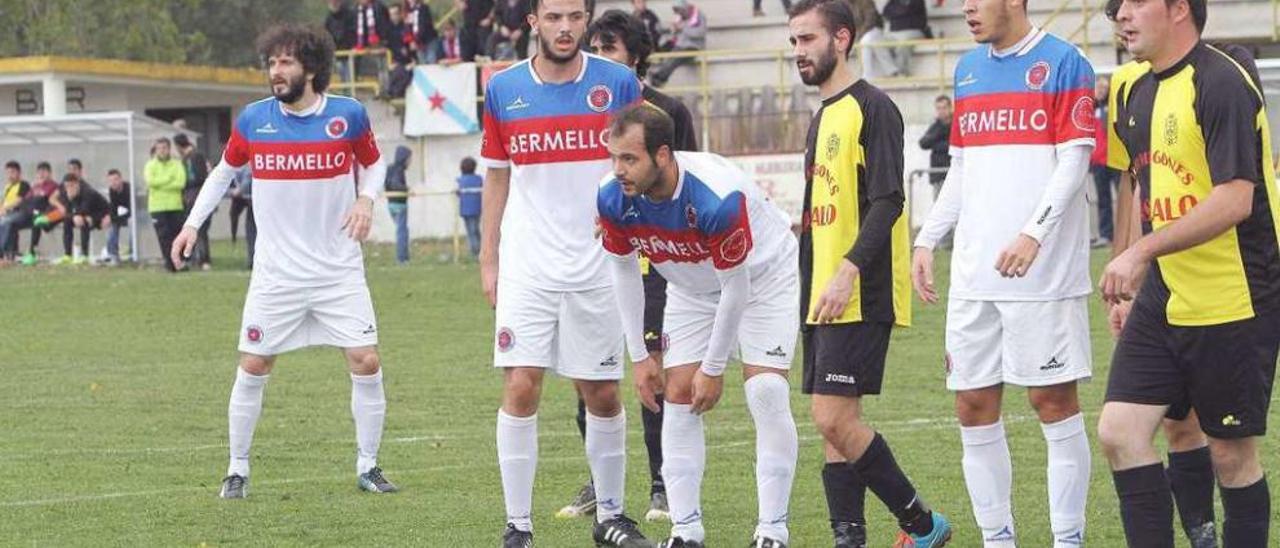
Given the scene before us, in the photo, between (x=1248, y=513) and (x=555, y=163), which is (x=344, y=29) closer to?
(x=555, y=163)

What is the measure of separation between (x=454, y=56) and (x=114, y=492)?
971 inches

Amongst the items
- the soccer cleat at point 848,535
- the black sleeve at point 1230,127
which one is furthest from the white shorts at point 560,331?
the black sleeve at point 1230,127

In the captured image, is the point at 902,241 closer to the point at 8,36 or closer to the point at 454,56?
the point at 454,56

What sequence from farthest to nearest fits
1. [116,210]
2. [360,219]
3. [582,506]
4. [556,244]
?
[116,210], [360,219], [582,506], [556,244]

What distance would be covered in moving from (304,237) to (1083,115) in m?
4.40

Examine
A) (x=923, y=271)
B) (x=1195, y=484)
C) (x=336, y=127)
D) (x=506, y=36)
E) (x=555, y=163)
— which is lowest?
(x=1195, y=484)

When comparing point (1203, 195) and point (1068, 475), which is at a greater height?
point (1203, 195)

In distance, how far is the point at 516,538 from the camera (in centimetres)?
855

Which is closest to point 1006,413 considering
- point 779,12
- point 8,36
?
point 779,12

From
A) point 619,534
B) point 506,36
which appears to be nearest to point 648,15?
point 506,36

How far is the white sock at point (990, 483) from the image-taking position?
792cm

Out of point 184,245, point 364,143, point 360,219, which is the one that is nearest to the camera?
point 184,245

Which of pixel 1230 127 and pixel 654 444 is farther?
pixel 654 444

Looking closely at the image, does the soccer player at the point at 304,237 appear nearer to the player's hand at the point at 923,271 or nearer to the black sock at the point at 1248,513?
the player's hand at the point at 923,271
